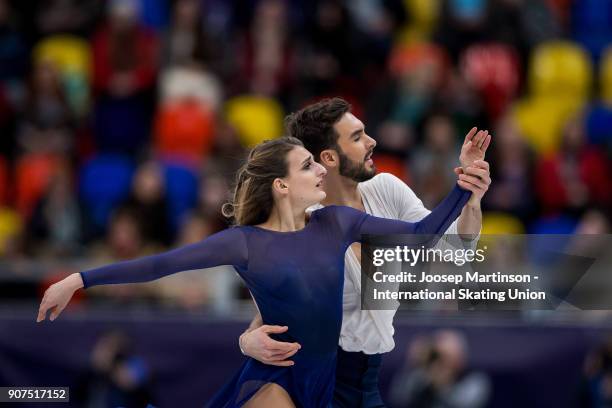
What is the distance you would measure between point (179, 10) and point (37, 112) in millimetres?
1537

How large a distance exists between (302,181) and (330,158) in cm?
49

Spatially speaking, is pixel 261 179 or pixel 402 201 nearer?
pixel 261 179

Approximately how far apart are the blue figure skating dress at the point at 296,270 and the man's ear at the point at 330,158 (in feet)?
1.60

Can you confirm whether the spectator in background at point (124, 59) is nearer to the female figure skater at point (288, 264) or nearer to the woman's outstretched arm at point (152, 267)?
the female figure skater at point (288, 264)

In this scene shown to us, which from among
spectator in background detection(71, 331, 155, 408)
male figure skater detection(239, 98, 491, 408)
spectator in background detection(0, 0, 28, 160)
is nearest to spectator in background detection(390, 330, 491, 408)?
spectator in background detection(71, 331, 155, 408)

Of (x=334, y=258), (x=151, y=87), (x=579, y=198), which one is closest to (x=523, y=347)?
(x=579, y=198)

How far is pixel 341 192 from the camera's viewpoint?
5.91 meters

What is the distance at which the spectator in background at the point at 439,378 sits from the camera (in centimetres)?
851

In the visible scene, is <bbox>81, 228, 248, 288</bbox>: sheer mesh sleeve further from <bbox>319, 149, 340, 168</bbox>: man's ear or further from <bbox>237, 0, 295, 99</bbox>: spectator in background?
<bbox>237, 0, 295, 99</bbox>: spectator in background

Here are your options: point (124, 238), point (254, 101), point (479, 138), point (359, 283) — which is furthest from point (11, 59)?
point (479, 138)

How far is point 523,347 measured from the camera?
8.79 metres

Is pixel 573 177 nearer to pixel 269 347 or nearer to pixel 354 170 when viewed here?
pixel 354 170

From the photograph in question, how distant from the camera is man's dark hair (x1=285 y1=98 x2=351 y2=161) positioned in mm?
5879

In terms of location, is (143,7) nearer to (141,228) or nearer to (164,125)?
(164,125)
